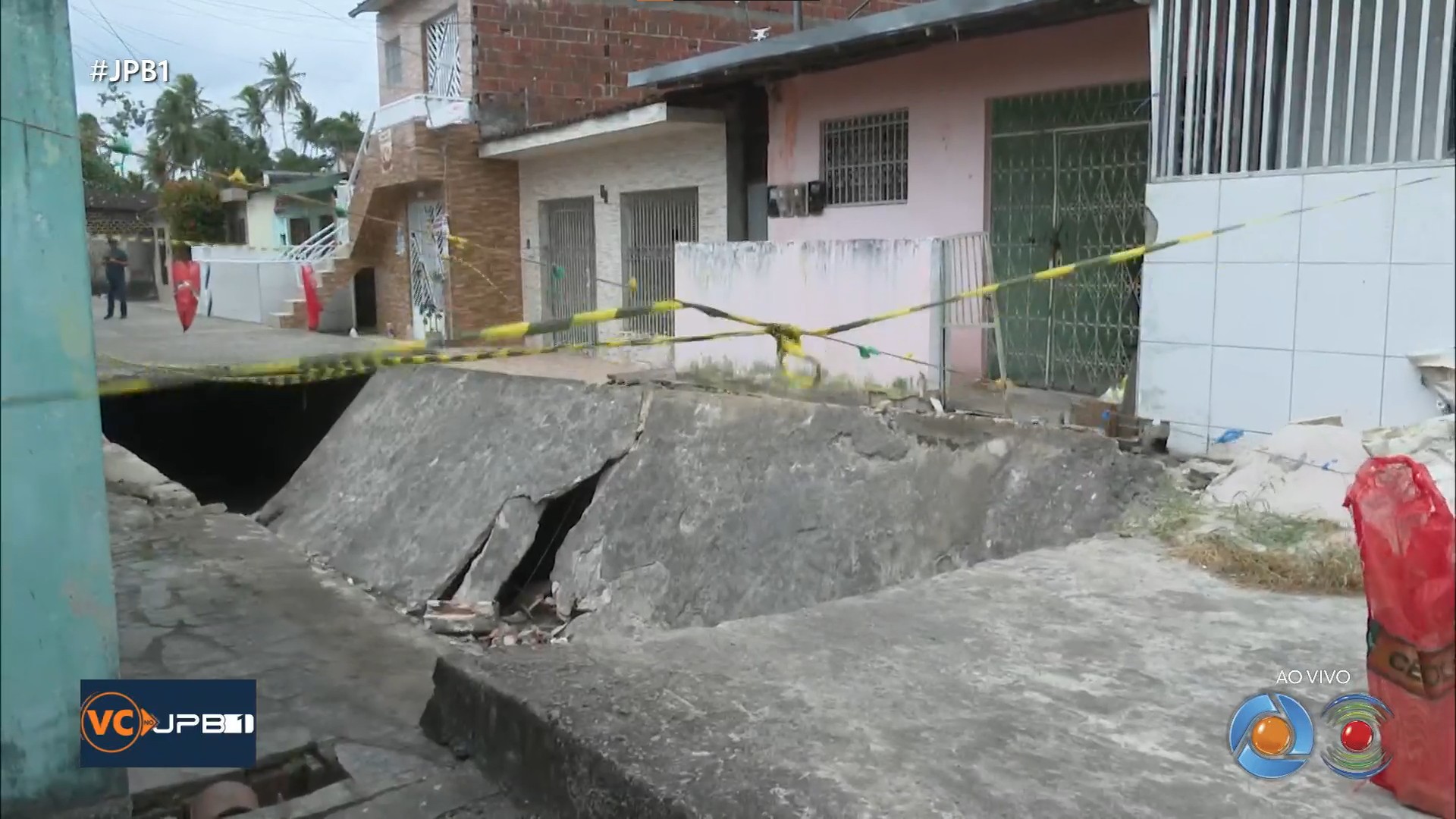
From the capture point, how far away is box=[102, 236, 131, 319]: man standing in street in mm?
18453

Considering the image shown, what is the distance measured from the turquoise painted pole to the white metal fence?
352cm

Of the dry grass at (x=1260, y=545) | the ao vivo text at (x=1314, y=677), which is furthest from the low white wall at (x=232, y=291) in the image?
the ao vivo text at (x=1314, y=677)

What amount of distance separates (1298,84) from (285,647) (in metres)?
4.87

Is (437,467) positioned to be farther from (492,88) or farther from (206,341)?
(206,341)

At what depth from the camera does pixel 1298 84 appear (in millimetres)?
4023

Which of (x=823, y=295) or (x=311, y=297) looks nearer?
(x=823, y=295)

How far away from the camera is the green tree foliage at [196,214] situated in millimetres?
22189

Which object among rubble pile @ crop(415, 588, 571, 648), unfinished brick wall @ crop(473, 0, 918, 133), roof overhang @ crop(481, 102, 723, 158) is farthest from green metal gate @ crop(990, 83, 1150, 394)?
unfinished brick wall @ crop(473, 0, 918, 133)

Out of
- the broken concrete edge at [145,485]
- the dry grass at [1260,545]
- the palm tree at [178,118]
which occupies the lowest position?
the broken concrete edge at [145,485]

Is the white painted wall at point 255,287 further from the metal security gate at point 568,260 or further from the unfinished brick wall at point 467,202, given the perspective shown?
the metal security gate at point 568,260

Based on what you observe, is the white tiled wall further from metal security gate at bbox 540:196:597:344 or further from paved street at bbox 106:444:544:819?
metal security gate at bbox 540:196:597:344

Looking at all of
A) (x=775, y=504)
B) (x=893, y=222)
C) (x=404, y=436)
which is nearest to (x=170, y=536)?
(x=404, y=436)

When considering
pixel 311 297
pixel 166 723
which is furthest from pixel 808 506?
pixel 311 297

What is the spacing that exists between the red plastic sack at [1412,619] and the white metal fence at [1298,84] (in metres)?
1.51
